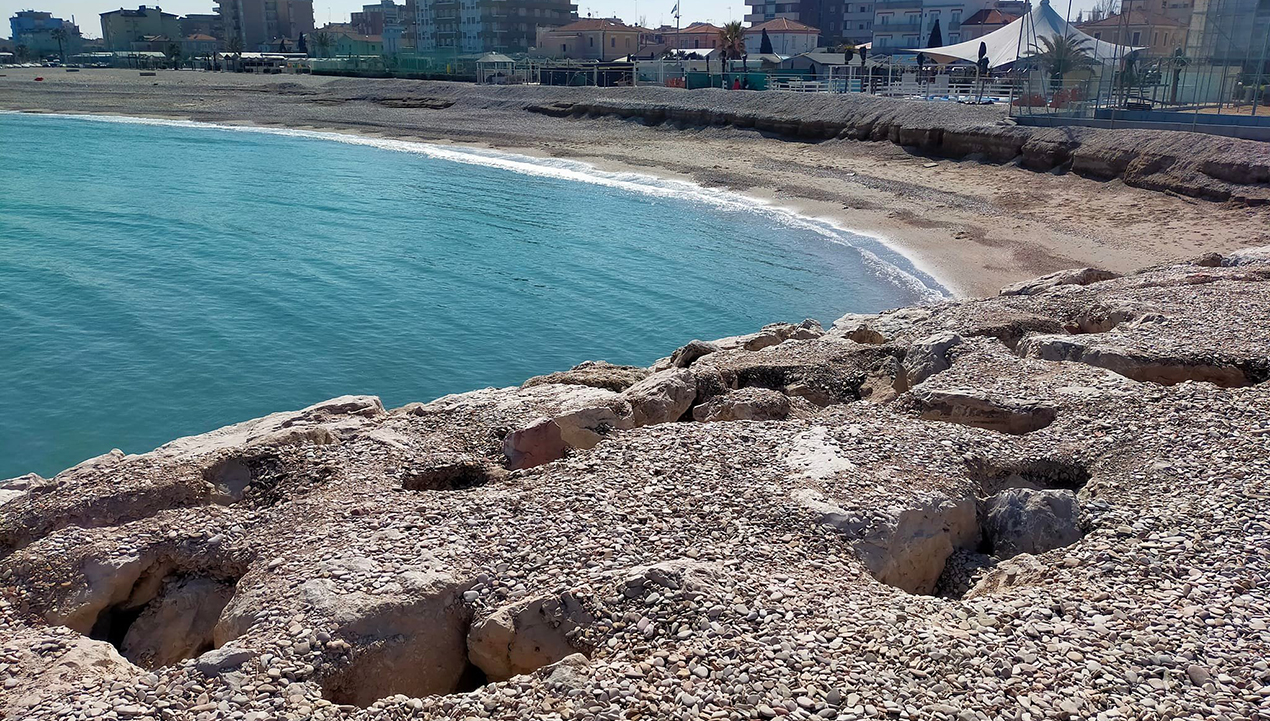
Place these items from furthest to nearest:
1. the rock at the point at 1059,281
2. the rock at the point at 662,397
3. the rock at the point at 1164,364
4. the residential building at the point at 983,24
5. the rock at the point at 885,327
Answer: the residential building at the point at 983,24 < the rock at the point at 1059,281 < the rock at the point at 885,327 < the rock at the point at 662,397 < the rock at the point at 1164,364

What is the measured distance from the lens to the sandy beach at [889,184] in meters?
22.9

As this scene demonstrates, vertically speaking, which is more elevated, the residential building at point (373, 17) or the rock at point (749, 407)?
the residential building at point (373, 17)

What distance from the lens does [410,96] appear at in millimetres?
72688

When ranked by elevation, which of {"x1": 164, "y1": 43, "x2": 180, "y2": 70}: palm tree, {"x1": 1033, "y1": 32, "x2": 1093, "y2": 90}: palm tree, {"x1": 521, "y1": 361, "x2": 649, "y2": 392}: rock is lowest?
{"x1": 521, "y1": 361, "x2": 649, "y2": 392}: rock

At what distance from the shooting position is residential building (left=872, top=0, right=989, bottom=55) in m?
91.5

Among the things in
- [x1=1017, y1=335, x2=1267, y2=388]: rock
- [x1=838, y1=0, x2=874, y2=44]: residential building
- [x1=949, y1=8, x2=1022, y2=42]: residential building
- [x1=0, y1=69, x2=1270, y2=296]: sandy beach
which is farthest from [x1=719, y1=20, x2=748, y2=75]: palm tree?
[x1=1017, y1=335, x2=1267, y2=388]: rock

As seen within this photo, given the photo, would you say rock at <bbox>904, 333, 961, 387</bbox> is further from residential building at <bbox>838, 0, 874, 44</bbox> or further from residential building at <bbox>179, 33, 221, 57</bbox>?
residential building at <bbox>179, 33, 221, 57</bbox>

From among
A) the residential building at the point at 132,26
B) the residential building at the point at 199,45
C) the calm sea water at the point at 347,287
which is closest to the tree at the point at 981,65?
the calm sea water at the point at 347,287

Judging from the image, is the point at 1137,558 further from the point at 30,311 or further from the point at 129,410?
the point at 30,311

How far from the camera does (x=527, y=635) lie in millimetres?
6570

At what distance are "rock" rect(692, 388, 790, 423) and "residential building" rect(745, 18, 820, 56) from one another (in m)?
91.1

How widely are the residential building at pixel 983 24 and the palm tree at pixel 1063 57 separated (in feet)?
155

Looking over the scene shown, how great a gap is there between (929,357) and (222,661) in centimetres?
890

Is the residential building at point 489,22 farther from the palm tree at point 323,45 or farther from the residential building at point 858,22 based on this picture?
the residential building at point 858,22
